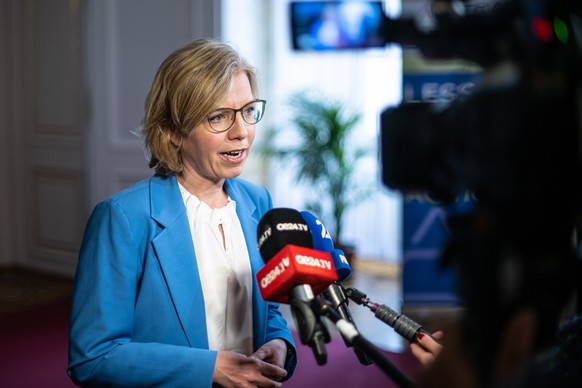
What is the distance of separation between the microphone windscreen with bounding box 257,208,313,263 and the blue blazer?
1.19 feet

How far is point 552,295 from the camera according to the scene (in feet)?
2.55

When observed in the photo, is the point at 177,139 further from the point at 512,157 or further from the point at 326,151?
the point at 326,151

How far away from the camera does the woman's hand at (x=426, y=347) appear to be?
1193 millimetres

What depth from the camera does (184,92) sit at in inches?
62.9

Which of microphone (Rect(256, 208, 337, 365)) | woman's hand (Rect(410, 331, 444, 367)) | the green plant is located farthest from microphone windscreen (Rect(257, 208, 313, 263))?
the green plant

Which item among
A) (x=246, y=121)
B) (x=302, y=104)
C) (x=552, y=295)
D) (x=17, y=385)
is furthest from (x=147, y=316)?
(x=302, y=104)

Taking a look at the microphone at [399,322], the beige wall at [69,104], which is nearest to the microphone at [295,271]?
the microphone at [399,322]

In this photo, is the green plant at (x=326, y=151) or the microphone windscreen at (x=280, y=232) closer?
the microphone windscreen at (x=280, y=232)

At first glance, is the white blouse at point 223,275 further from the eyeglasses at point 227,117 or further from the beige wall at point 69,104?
the beige wall at point 69,104

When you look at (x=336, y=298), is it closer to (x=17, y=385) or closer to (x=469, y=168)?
(x=469, y=168)

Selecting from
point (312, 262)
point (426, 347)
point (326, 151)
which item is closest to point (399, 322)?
point (426, 347)

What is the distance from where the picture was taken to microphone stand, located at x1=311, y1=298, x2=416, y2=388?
0.90 metres

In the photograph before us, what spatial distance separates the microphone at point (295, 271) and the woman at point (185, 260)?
372mm

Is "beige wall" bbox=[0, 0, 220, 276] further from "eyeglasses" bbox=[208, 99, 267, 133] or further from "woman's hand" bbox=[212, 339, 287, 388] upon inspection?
"woman's hand" bbox=[212, 339, 287, 388]
